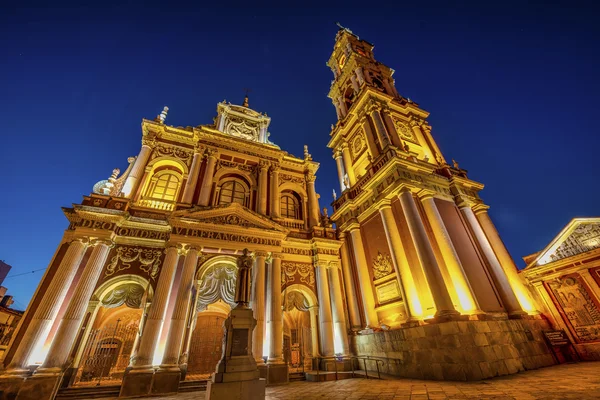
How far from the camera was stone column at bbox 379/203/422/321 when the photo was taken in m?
9.12

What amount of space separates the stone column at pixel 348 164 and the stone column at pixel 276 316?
7.87 metres

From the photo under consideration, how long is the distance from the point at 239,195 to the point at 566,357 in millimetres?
15412

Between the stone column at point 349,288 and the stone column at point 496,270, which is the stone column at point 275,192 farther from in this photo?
the stone column at point 496,270

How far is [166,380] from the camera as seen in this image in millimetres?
7711

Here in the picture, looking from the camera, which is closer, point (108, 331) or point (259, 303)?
point (259, 303)

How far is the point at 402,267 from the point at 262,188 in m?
8.21

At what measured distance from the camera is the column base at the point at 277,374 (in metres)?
8.68

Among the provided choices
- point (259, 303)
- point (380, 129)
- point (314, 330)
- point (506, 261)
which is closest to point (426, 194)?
point (506, 261)

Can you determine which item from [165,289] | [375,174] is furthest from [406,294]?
[165,289]

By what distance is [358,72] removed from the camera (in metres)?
19.2

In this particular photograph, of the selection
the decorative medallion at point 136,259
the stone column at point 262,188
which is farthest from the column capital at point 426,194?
the decorative medallion at point 136,259

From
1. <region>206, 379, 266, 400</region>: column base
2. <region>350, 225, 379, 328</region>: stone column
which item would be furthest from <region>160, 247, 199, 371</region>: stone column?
<region>350, 225, 379, 328</region>: stone column

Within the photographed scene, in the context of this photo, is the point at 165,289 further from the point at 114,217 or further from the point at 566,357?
the point at 566,357

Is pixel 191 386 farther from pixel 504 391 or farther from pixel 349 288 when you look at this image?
pixel 504 391
